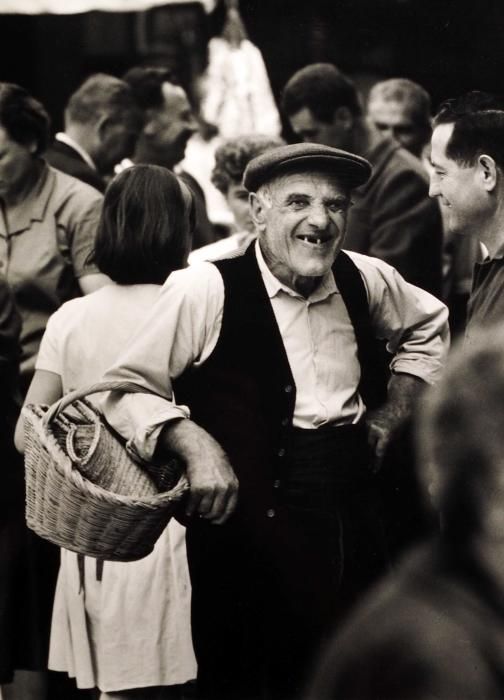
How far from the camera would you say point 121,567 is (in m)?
3.60

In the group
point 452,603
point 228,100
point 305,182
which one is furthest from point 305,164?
point 452,603

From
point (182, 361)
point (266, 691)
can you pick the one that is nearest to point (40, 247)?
point (182, 361)

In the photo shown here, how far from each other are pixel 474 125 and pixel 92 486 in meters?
1.39

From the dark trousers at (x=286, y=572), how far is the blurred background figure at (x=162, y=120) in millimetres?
901

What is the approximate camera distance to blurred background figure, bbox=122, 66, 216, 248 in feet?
13.5

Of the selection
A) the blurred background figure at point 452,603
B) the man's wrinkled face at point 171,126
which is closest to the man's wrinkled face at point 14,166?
the man's wrinkled face at point 171,126

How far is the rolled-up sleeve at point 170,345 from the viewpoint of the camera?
333cm

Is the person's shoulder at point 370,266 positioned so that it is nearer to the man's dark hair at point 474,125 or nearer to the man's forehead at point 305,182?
the man's forehead at point 305,182

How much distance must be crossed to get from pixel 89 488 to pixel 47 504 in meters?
0.23

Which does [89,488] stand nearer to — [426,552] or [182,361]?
[182,361]

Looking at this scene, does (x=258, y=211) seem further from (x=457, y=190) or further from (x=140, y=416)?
(x=140, y=416)

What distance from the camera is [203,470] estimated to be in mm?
3164

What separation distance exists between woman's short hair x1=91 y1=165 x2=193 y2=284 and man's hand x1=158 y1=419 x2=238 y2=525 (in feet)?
1.84

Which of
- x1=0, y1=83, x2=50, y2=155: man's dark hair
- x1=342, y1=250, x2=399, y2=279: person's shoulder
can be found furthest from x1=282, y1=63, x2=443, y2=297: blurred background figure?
x1=0, y1=83, x2=50, y2=155: man's dark hair
